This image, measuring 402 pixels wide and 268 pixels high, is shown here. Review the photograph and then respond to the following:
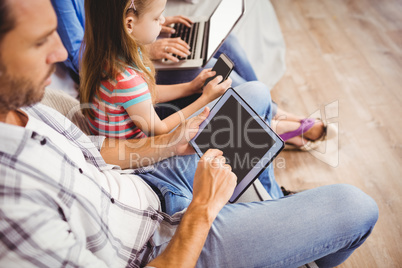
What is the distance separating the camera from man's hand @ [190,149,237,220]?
2.44 feet

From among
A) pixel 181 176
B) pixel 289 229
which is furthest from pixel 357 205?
pixel 181 176

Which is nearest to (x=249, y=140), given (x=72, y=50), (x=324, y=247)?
(x=324, y=247)

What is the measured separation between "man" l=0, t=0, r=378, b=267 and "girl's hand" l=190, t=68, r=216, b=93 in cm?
24

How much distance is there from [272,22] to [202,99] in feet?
3.83

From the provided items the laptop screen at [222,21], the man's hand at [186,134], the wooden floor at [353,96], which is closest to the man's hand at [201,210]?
the man's hand at [186,134]

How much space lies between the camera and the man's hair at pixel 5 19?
0.48 m

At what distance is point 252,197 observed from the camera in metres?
0.98

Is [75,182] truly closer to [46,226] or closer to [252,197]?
[46,226]

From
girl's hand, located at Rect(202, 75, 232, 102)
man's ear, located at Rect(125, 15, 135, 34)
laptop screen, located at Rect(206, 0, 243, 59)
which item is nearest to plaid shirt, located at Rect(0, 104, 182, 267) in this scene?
man's ear, located at Rect(125, 15, 135, 34)

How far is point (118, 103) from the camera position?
899 millimetres

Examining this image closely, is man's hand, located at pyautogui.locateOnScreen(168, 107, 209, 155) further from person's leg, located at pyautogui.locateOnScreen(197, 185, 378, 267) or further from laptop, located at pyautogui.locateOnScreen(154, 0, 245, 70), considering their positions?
laptop, located at pyautogui.locateOnScreen(154, 0, 245, 70)

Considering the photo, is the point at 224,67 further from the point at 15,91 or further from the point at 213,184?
the point at 15,91

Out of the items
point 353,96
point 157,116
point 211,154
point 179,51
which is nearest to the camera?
point 211,154

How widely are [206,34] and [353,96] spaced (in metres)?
0.94
